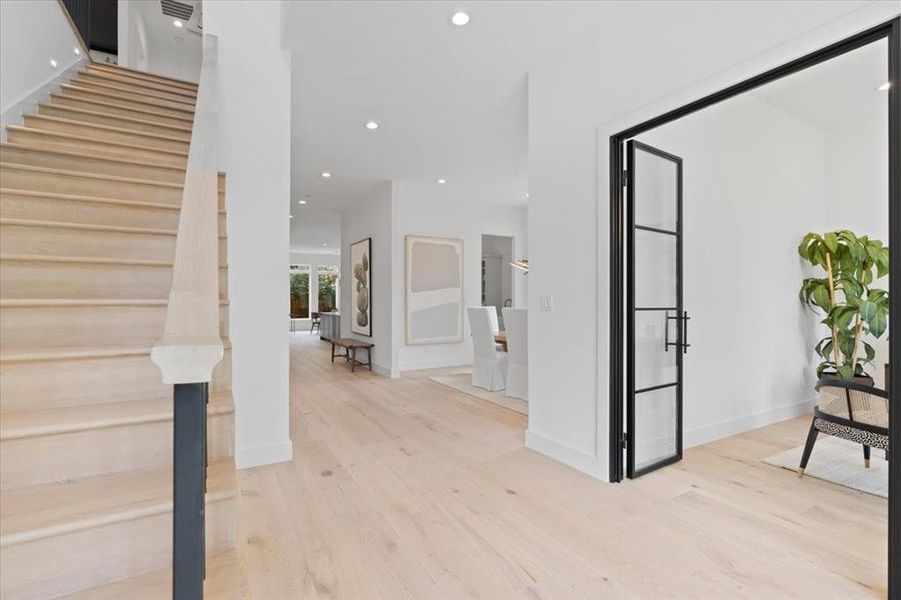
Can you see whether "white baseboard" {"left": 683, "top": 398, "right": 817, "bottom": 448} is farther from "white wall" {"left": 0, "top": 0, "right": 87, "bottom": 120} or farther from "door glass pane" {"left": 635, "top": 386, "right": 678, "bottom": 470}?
"white wall" {"left": 0, "top": 0, "right": 87, "bottom": 120}

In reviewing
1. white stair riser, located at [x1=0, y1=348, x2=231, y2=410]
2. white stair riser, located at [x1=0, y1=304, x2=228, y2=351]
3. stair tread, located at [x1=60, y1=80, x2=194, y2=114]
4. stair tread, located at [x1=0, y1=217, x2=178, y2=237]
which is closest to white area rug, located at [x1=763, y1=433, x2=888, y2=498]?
white stair riser, located at [x1=0, y1=348, x2=231, y2=410]

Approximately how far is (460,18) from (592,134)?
1080 millimetres

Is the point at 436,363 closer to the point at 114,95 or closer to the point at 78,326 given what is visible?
the point at 114,95

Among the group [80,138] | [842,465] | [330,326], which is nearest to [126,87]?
[80,138]

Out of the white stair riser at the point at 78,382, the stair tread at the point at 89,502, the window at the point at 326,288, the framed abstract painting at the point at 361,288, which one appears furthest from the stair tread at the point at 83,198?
the window at the point at 326,288

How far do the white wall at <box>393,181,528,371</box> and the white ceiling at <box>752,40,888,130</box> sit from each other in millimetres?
4129

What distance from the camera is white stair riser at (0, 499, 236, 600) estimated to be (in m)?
1.12

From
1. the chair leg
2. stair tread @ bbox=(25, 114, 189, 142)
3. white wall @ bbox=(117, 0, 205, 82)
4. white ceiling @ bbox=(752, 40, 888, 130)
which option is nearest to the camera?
the chair leg

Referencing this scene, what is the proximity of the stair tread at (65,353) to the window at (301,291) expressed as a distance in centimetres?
1545

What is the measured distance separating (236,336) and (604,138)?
107 inches

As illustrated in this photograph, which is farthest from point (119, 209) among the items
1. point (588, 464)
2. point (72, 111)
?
A: point (588, 464)

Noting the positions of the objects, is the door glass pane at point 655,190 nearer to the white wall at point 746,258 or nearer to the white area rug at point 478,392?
the white wall at point 746,258

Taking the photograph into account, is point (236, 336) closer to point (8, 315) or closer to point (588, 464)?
point (8, 315)

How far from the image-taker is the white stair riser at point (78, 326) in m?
1.74
